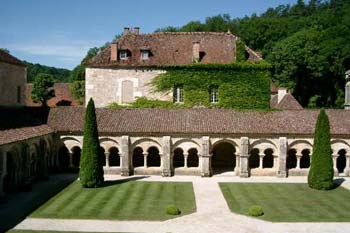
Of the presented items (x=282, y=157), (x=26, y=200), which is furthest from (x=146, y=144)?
(x=26, y=200)

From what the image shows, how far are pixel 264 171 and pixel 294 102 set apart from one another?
45.7ft

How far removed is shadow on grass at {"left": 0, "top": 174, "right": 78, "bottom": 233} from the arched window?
1450 centimetres

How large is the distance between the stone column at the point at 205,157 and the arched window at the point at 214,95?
676 centimetres

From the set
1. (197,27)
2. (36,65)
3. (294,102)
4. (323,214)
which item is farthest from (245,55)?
(36,65)

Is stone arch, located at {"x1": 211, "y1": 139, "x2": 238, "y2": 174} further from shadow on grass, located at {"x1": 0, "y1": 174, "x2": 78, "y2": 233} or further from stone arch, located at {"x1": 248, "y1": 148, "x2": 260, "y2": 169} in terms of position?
shadow on grass, located at {"x1": 0, "y1": 174, "x2": 78, "y2": 233}

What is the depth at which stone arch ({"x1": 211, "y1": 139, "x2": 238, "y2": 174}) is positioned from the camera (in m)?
38.4

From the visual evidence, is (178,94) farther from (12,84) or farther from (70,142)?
(12,84)

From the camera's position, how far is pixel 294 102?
46.7 metres

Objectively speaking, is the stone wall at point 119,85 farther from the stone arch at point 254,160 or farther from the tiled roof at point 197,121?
the stone arch at point 254,160

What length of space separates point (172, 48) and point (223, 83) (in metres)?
6.01

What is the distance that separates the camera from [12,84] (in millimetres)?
35219

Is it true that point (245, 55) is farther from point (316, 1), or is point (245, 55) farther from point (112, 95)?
point (316, 1)

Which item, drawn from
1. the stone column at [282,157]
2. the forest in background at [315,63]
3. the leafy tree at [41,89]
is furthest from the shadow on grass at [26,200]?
the forest in background at [315,63]

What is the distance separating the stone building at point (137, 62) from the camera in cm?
4016
